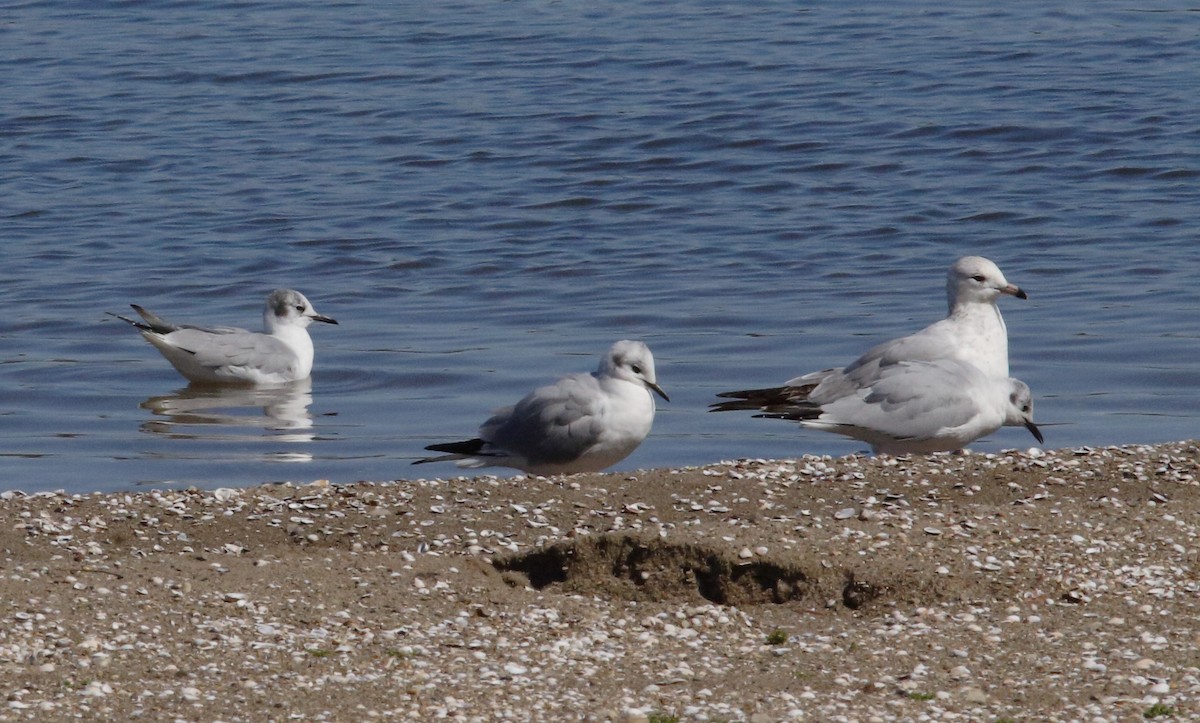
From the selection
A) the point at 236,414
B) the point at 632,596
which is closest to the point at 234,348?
the point at 236,414

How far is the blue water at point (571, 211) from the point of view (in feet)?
34.7

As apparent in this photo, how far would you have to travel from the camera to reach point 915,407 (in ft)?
27.5

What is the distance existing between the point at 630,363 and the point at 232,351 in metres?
4.25

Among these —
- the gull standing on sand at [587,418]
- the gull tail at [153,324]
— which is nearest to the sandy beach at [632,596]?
the gull standing on sand at [587,418]

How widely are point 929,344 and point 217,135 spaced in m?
12.7

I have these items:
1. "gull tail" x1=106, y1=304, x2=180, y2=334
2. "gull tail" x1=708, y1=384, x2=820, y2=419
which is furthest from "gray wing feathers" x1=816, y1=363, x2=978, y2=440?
"gull tail" x1=106, y1=304, x2=180, y2=334

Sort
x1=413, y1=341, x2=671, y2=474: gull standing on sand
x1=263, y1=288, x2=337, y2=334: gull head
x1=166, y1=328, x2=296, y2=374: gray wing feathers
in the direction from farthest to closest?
x1=263, y1=288, x2=337, y2=334: gull head < x1=166, y1=328, x2=296, y2=374: gray wing feathers < x1=413, y1=341, x2=671, y2=474: gull standing on sand

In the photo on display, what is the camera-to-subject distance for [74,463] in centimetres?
946

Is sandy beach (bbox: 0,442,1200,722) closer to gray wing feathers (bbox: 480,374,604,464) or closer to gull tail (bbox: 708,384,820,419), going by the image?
gray wing feathers (bbox: 480,374,604,464)

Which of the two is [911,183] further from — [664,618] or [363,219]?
[664,618]

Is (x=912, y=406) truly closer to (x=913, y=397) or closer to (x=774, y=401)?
(x=913, y=397)

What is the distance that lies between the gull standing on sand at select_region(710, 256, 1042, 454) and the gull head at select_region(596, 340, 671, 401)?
2.53 ft

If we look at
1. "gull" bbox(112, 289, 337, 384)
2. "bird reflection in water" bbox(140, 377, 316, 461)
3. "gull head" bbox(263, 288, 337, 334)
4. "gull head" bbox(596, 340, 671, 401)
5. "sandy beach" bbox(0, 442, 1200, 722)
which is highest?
"gull head" bbox(596, 340, 671, 401)

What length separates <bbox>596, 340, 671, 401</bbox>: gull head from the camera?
8.06 metres
